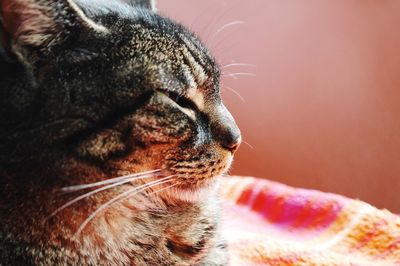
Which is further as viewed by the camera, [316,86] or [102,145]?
[316,86]

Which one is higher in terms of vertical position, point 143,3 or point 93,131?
point 143,3

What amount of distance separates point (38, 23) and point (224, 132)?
31 centimetres

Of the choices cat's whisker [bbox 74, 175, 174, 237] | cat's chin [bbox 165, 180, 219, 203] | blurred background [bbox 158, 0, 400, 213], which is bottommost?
cat's whisker [bbox 74, 175, 174, 237]

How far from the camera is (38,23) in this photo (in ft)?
2.22

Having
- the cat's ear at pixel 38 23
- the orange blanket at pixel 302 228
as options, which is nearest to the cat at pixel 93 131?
the cat's ear at pixel 38 23

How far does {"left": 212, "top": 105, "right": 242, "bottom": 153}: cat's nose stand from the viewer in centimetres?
82

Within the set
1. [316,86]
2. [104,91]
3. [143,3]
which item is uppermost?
[316,86]

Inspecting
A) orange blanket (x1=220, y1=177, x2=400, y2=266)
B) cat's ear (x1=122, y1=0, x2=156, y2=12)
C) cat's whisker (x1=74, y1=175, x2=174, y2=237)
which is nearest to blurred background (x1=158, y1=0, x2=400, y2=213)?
orange blanket (x1=220, y1=177, x2=400, y2=266)

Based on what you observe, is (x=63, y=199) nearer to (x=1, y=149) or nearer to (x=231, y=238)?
A: (x=1, y=149)

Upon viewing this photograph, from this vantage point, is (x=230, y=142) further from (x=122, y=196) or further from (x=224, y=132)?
(x=122, y=196)

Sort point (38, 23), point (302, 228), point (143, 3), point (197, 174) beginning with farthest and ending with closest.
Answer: point (302, 228) → point (143, 3) → point (197, 174) → point (38, 23)

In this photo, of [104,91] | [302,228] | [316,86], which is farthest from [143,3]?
[316,86]

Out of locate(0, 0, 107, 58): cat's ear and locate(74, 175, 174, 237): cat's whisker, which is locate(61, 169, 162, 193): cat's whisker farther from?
locate(0, 0, 107, 58): cat's ear

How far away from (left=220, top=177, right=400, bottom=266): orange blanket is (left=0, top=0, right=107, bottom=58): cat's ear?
17.3 inches
